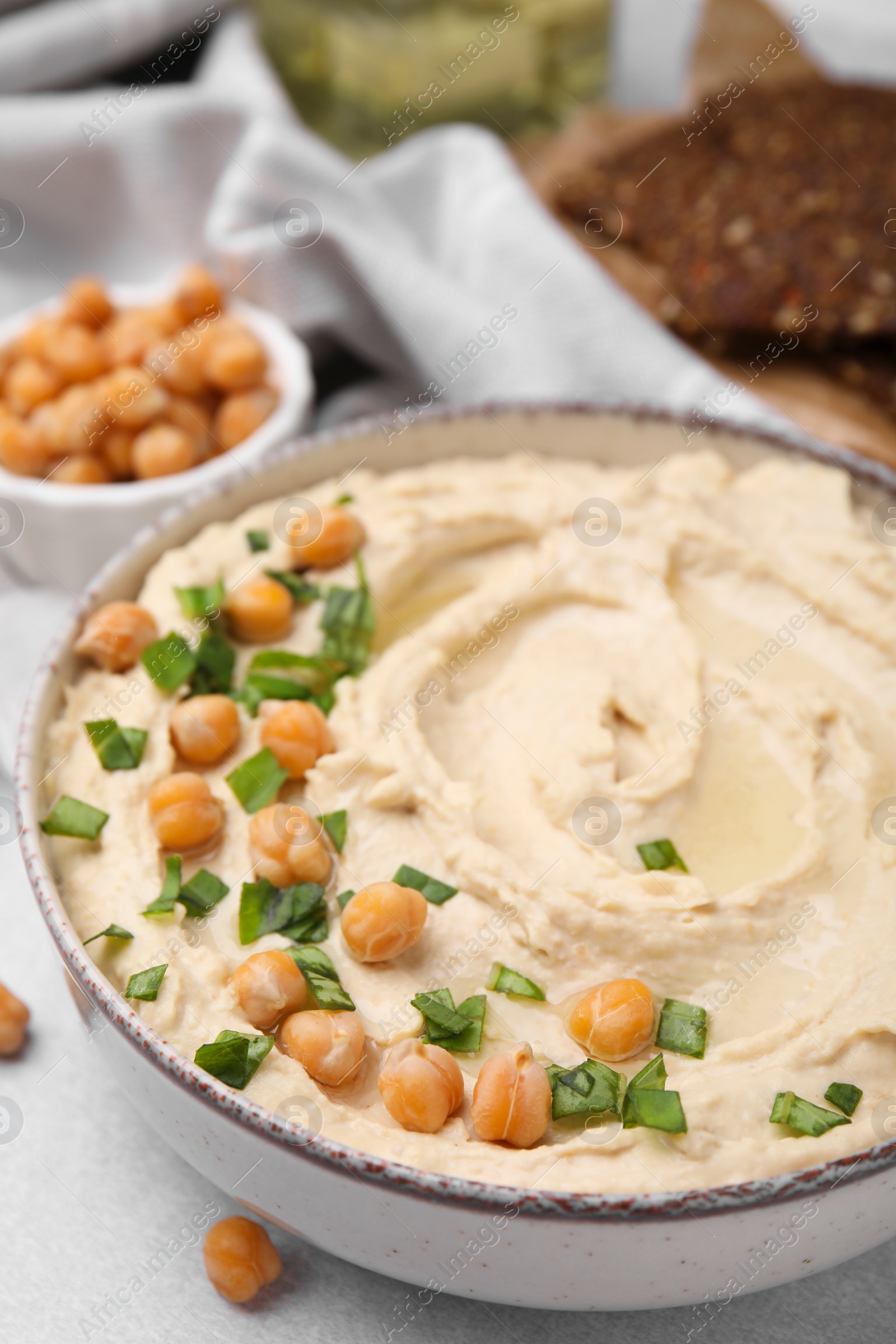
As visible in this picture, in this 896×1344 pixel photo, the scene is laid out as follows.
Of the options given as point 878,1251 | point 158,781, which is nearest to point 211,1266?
point 158,781

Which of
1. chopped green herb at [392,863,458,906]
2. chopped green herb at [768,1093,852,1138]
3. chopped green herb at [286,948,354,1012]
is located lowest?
chopped green herb at [768,1093,852,1138]

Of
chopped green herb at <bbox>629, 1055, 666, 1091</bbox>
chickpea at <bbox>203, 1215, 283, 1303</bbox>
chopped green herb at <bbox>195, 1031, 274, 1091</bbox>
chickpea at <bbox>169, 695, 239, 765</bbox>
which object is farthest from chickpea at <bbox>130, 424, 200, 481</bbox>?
chopped green herb at <bbox>629, 1055, 666, 1091</bbox>

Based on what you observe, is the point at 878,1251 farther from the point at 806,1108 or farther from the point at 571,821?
the point at 571,821

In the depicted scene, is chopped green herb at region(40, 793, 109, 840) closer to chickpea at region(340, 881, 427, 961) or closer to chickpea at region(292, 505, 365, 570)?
chickpea at region(340, 881, 427, 961)

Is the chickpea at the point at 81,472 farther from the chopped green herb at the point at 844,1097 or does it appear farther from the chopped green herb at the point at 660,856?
the chopped green herb at the point at 844,1097

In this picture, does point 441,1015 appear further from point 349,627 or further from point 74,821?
point 349,627

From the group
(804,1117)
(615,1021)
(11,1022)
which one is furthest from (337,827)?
(804,1117)
